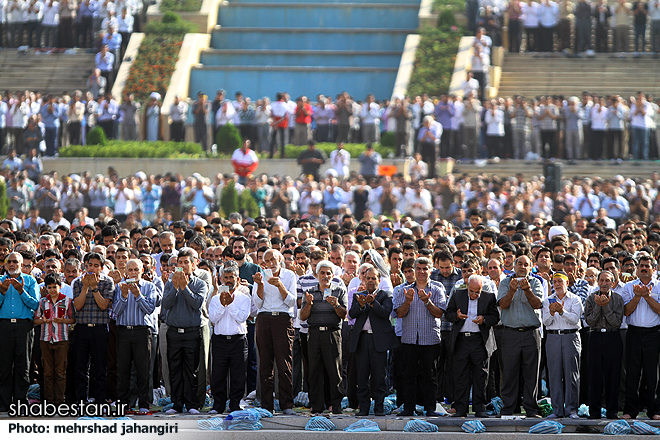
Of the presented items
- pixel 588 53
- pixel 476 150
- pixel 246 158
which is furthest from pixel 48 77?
pixel 588 53

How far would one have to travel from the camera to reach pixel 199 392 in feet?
44.3

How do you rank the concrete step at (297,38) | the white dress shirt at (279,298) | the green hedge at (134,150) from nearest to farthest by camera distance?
the white dress shirt at (279,298)
the green hedge at (134,150)
the concrete step at (297,38)

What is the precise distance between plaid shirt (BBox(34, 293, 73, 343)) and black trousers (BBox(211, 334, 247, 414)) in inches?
70.9

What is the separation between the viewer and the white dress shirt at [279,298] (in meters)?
13.5

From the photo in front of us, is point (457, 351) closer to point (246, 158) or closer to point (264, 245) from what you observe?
point (264, 245)

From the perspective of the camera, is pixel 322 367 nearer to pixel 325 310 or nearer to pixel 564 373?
pixel 325 310

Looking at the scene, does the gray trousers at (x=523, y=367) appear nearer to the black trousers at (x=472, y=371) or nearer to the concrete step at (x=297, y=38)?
the black trousers at (x=472, y=371)

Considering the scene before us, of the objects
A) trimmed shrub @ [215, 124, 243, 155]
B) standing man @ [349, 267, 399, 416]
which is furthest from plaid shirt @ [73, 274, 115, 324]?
trimmed shrub @ [215, 124, 243, 155]

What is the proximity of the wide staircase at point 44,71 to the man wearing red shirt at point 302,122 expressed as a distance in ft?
29.7

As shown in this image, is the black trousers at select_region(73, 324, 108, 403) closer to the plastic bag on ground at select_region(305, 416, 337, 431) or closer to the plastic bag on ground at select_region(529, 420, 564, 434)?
the plastic bag on ground at select_region(305, 416, 337, 431)

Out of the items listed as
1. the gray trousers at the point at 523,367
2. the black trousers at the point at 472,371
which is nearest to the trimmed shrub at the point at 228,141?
the black trousers at the point at 472,371

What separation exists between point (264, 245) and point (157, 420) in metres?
4.14

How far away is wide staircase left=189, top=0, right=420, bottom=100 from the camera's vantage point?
38500mm

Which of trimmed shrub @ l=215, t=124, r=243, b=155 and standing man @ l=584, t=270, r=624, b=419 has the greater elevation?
trimmed shrub @ l=215, t=124, r=243, b=155
